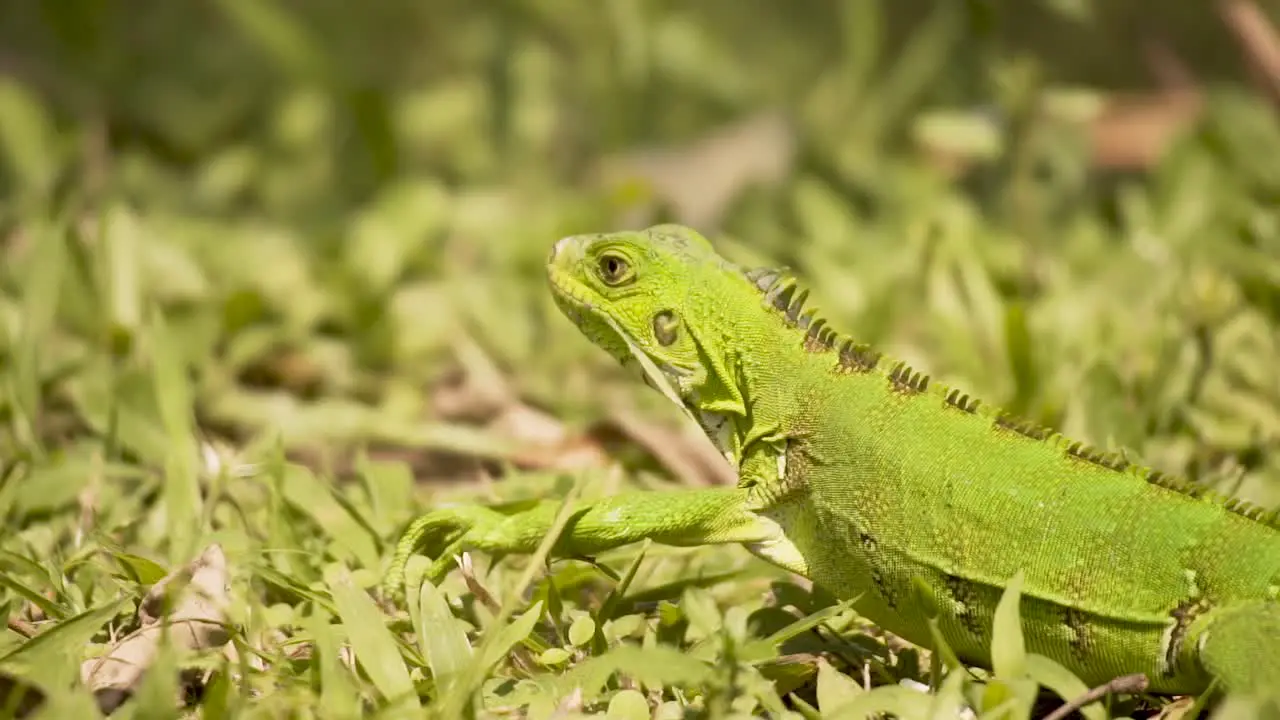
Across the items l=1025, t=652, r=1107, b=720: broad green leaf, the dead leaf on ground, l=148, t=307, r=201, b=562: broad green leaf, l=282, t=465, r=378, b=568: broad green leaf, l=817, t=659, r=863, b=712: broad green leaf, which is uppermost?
l=1025, t=652, r=1107, b=720: broad green leaf

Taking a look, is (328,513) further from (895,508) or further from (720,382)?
(895,508)

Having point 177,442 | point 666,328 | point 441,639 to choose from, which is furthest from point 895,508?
point 177,442

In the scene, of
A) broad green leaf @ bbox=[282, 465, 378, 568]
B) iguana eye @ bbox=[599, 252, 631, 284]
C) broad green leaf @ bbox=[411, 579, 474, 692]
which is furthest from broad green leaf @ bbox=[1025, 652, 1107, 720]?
broad green leaf @ bbox=[282, 465, 378, 568]

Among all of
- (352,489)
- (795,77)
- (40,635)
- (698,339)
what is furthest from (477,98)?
(40,635)

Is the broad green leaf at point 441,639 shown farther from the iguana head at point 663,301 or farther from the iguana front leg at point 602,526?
the iguana head at point 663,301

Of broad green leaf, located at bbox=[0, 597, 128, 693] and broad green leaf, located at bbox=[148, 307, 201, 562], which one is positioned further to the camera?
broad green leaf, located at bbox=[148, 307, 201, 562]

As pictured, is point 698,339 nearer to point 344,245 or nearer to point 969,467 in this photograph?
point 969,467

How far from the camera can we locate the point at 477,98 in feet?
27.5

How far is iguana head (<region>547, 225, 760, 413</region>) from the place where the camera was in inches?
129

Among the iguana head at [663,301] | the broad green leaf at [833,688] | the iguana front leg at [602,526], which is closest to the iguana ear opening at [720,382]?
the iguana head at [663,301]

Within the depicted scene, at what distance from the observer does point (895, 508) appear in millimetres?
2844

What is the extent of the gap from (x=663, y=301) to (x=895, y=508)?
0.86 meters

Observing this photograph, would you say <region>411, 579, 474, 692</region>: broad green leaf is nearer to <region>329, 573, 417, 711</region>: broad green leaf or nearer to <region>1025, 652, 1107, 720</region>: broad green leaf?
<region>329, 573, 417, 711</region>: broad green leaf

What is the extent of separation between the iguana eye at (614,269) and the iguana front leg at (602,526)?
0.61 m
